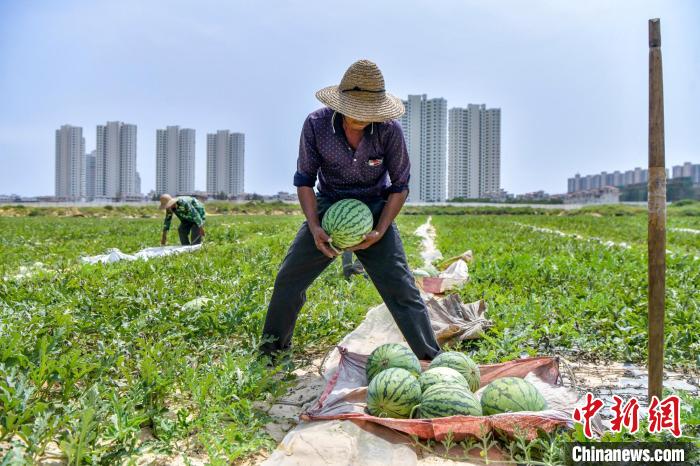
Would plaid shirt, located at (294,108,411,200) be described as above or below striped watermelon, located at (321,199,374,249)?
above

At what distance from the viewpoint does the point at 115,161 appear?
10612 centimetres

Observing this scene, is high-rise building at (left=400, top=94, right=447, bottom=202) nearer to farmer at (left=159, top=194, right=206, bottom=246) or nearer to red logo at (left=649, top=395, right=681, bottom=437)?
farmer at (left=159, top=194, right=206, bottom=246)

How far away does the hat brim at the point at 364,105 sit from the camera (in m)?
3.39

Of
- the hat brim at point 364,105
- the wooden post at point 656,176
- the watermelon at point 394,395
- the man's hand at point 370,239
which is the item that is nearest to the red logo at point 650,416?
the wooden post at point 656,176

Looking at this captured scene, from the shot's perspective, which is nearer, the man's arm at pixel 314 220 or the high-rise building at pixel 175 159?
the man's arm at pixel 314 220

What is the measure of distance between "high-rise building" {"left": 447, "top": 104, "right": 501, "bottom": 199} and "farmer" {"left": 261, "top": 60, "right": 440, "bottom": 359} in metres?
101

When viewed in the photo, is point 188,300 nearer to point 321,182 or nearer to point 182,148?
point 321,182

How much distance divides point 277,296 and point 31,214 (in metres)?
47.2

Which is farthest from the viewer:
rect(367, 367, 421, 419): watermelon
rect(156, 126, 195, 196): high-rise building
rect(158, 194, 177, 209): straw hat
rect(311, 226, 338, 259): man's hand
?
rect(156, 126, 195, 196): high-rise building

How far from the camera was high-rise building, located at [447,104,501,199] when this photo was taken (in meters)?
101

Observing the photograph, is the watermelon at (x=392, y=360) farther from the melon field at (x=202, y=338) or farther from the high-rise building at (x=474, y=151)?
the high-rise building at (x=474, y=151)

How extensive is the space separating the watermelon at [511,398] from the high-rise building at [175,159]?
108727 mm

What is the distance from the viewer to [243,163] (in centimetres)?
11200

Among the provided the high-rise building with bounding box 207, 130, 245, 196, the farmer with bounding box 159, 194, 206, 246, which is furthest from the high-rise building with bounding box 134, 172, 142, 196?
the farmer with bounding box 159, 194, 206, 246
